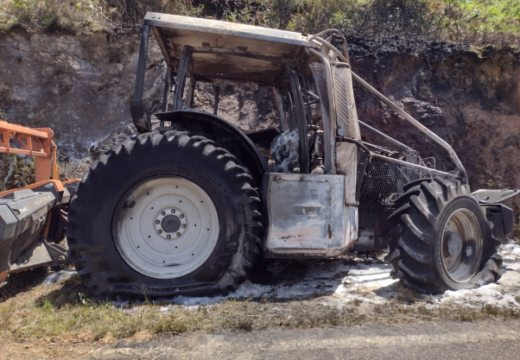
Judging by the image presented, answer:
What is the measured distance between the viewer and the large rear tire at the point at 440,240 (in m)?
3.82

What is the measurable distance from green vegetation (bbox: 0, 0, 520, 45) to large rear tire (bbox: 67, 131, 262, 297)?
18.5ft

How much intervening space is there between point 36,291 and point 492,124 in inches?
305

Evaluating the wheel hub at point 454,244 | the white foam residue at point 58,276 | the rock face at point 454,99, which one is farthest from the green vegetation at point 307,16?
the wheel hub at point 454,244

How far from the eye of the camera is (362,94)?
8.00 m

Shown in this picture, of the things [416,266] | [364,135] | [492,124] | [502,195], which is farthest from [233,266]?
[492,124]

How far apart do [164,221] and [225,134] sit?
1.06m

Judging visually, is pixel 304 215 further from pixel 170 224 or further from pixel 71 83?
pixel 71 83

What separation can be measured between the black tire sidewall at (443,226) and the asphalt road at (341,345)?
2.84 feet

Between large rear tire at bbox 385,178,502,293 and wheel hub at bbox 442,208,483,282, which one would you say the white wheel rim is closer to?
large rear tire at bbox 385,178,502,293

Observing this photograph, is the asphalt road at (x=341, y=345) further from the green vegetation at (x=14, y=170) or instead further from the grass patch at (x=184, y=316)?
the green vegetation at (x=14, y=170)

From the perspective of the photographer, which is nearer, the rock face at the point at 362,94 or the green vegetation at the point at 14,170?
the green vegetation at the point at 14,170

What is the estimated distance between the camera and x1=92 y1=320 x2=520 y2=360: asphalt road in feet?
8.40

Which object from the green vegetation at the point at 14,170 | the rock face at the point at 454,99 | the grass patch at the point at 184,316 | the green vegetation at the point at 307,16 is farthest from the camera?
the green vegetation at the point at 307,16

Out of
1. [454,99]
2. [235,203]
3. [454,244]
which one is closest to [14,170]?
[235,203]
